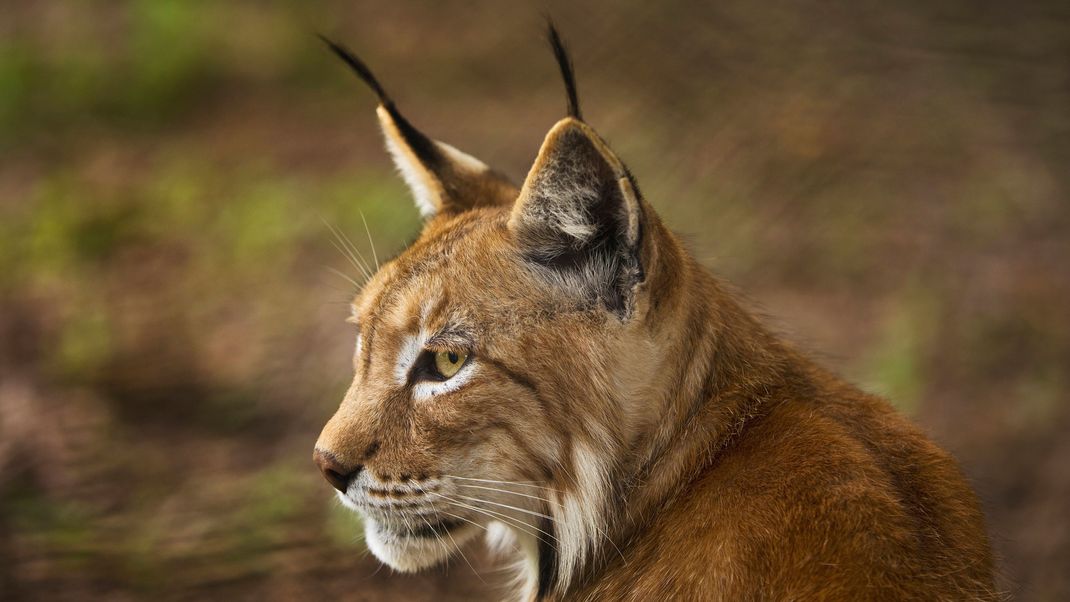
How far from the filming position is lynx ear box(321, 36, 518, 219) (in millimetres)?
3748

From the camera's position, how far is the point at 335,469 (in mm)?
3104

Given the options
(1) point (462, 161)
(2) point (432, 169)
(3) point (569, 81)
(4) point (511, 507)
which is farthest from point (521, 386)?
(1) point (462, 161)

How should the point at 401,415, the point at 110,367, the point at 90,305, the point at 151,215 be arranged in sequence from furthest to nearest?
1. the point at 151,215
2. the point at 90,305
3. the point at 110,367
4. the point at 401,415

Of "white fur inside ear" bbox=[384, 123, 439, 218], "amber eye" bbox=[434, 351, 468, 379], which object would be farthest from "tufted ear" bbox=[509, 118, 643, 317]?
"white fur inside ear" bbox=[384, 123, 439, 218]

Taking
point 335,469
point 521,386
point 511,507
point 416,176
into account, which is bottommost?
point 511,507

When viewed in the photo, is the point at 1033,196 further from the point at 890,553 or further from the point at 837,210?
the point at 890,553

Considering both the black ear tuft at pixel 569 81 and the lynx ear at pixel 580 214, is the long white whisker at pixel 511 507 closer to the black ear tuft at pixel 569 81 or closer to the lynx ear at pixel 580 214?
the lynx ear at pixel 580 214

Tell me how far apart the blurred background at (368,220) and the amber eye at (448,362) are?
1.31 meters

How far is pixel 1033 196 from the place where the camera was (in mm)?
7418

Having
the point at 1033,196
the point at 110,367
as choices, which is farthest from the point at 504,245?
the point at 1033,196

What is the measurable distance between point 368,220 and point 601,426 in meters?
4.99

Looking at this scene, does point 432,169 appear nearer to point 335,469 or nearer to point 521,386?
point 521,386

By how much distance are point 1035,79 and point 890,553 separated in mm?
6604

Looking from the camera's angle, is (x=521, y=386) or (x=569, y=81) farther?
(x=521, y=386)
